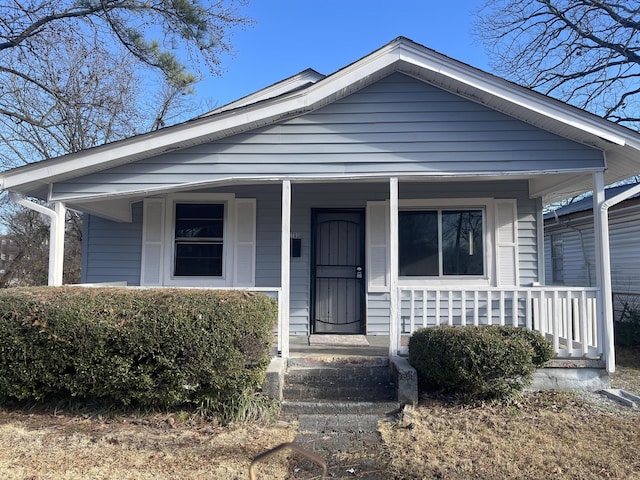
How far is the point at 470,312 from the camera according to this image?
725 centimetres

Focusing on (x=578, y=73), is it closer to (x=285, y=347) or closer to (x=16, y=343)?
(x=285, y=347)

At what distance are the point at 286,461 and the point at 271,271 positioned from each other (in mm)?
3959

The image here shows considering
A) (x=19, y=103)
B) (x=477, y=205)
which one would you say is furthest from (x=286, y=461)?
(x=19, y=103)

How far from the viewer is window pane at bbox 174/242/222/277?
753cm

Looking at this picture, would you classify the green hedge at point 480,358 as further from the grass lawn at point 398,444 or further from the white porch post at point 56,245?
the white porch post at point 56,245

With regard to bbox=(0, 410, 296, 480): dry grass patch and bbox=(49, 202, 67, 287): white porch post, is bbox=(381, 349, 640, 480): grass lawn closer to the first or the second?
bbox=(0, 410, 296, 480): dry grass patch

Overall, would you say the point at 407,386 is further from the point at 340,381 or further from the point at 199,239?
the point at 199,239

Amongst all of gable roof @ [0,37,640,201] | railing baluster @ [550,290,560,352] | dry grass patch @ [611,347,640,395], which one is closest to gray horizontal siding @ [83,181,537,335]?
railing baluster @ [550,290,560,352]

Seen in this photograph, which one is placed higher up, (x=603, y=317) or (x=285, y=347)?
(x=603, y=317)

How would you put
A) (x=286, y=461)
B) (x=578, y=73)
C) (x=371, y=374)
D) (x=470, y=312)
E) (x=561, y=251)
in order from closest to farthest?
(x=286, y=461), (x=371, y=374), (x=470, y=312), (x=561, y=251), (x=578, y=73)

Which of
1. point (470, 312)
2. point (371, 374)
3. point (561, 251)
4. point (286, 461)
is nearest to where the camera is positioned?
point (286, 461)

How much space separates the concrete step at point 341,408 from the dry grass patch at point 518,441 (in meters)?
0.24

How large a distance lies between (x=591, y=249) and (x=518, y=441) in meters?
9.53

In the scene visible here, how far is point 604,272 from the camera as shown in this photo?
5.62 metres
